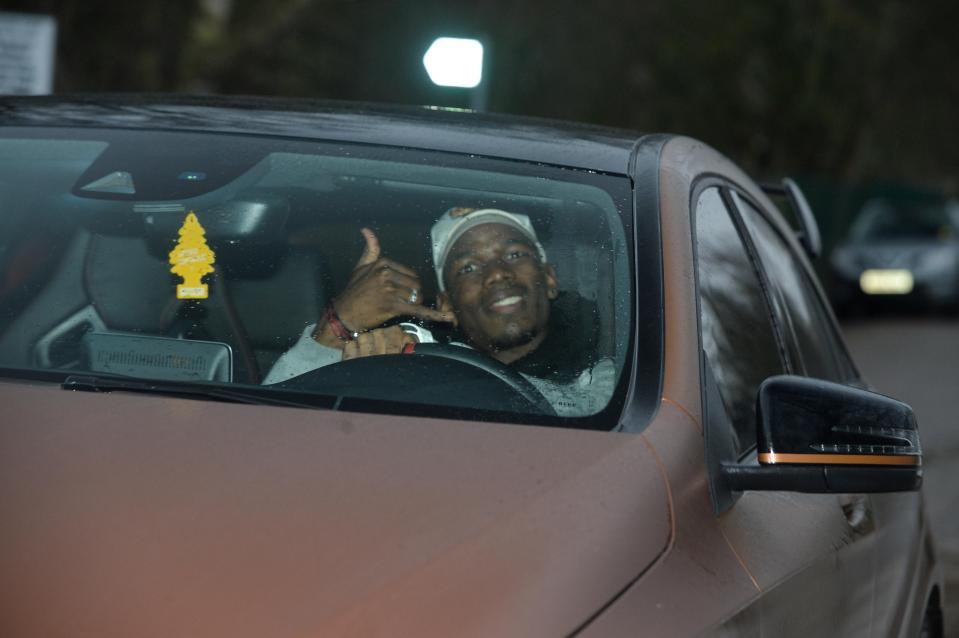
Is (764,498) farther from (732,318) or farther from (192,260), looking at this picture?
(192,260)

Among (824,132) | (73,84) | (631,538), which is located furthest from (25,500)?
(824,132)

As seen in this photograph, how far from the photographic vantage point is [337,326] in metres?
2.96

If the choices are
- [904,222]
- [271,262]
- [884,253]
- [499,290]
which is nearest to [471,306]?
[499,290]

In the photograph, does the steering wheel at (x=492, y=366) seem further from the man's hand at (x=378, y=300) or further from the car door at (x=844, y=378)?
the car door at (x=844, y=378)

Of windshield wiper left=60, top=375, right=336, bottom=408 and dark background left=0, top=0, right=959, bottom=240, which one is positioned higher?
windshield wiper left=60, top=375, right=336, bottom=408

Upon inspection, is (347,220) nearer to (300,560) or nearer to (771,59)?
(300,560)

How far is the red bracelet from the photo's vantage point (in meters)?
2.94

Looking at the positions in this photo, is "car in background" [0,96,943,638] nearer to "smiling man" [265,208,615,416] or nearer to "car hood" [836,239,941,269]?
"smiling man" [265,208,615,416]

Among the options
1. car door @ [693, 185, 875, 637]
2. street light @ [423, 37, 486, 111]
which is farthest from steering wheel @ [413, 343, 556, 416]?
street light @ [423, 37, 486, 111]

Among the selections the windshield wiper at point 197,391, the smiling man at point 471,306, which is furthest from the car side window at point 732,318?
the windshield wiper at point 197,391

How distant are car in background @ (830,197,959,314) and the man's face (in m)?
18.8

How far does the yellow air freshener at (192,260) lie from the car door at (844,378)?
3.80ft

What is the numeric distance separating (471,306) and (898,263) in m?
19.3

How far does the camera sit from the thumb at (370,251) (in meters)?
3.00
